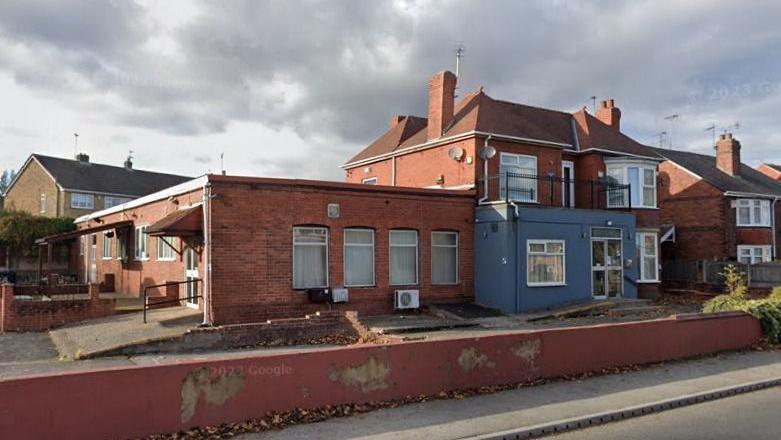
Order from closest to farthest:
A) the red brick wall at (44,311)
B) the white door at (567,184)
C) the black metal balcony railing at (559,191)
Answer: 1. the red brick wall at (44,311)
2. the black metal balcony railing at (559,191)
3. the white door at (567,184)

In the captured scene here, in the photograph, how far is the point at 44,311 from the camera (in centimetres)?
1636

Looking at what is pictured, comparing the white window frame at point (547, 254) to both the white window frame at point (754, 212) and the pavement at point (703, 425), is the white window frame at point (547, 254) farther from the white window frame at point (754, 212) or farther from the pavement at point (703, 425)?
the white window frame at point (754, 212)

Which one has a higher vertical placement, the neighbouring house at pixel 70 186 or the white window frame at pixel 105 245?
the neighbouring house at pixel 70 186

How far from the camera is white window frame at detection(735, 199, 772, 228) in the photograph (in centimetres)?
3166

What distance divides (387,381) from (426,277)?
10000 millimetres

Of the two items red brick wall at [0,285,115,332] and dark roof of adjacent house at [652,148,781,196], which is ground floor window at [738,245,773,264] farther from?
red brick wall at [0,285,115,332]

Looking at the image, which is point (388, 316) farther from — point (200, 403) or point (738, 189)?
point (738, 189)

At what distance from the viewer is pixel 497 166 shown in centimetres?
2078

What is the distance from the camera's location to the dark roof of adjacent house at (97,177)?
4628 centimetres

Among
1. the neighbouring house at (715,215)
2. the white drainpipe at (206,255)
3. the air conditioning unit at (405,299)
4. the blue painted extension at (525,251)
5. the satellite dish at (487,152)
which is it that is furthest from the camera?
the neighbouring house at (715,215)

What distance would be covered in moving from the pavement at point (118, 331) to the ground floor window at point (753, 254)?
91.9 ft

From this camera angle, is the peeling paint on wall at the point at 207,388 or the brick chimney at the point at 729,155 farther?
the brick chimney at the point at 729,155

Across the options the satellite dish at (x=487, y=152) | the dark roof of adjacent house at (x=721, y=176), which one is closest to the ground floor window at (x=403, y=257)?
the satellite dish at (x=487, y=152)

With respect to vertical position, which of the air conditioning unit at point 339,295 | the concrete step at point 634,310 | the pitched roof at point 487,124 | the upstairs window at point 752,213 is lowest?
the concrete step at point 634,310
